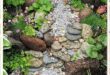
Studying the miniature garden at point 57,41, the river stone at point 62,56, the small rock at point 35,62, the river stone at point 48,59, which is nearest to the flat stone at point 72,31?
the miniature garden at point 57,41

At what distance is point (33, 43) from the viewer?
509 centimetres

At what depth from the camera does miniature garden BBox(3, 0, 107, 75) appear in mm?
5023

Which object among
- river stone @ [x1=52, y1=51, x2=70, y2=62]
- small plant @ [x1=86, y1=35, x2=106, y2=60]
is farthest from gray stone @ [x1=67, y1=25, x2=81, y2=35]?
river stone @ [x1=52, y1=51, x2=70, y2=62]

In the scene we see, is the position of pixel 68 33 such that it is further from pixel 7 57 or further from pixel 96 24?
pixel 7 57

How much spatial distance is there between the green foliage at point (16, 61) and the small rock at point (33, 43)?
0.39 feet

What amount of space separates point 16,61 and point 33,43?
0.29m

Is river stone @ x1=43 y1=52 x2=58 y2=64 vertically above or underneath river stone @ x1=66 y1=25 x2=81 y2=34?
underneath

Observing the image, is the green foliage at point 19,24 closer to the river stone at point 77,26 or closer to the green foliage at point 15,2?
the green foliage at point 15,2

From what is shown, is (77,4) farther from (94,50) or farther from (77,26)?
(94,50)

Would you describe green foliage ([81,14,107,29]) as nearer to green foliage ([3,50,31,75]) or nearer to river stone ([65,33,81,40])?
river stone ([65,33,81,40])

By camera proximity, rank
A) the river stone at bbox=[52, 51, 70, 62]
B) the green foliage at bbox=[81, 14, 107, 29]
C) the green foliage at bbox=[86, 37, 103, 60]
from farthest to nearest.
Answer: the green foliage at bbox=[81, 14, 107, 29]
the river stone at bbox=[52, 51, 70, 62]
the green foliage at bbox=[86, 37, 103, 60]

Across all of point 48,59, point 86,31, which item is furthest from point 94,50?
point 48,59

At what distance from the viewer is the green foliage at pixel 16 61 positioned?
500cm

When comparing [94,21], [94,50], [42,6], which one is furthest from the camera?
[42,6]
